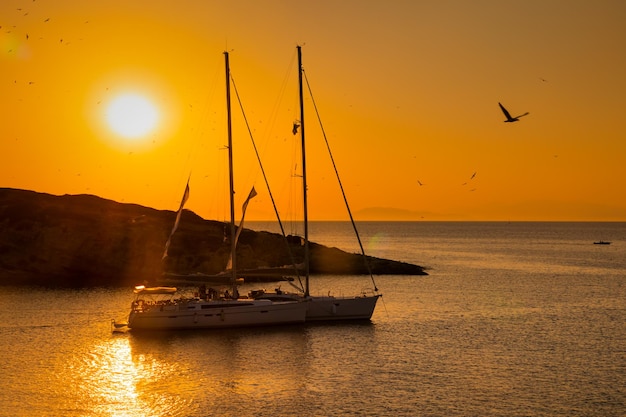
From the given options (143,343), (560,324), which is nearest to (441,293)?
(560,324)

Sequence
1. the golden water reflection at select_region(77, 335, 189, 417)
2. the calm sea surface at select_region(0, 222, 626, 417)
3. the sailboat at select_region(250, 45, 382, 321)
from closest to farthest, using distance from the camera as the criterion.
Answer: the golden water reflection at select_region(77, 335, 189, 417), the calm sea surface at select_region(0, 222, 626, 417), the sailboat at select_region(250, 45, 382, 321)

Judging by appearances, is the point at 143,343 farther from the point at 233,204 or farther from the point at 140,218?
the point at 140,218

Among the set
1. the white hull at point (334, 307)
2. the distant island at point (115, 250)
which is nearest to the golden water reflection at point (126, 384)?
the white hull at point (334, 307)

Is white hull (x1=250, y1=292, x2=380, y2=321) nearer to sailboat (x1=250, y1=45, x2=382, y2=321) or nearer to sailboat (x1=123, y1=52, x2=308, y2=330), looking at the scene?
sailboat (x1=250, y1=45, x2=382, y2=321)

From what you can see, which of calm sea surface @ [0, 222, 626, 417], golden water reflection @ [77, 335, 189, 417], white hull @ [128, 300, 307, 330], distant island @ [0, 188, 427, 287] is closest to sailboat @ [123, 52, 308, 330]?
white hull @ [128, 300, 307, 330]

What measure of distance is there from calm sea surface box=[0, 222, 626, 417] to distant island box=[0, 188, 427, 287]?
2574 centimetres

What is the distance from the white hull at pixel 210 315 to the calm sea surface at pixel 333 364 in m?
1.06

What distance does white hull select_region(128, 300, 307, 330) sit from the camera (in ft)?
199

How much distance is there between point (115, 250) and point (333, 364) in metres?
71.8

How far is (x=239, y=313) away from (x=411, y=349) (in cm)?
1534

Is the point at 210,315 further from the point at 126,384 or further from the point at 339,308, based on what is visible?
the point at 126,384

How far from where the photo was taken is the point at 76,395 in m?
41.3

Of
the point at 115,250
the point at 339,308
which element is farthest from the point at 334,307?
the point at 115,250

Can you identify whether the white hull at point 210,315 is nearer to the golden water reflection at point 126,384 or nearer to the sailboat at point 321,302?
the sailboat at point 321,302
